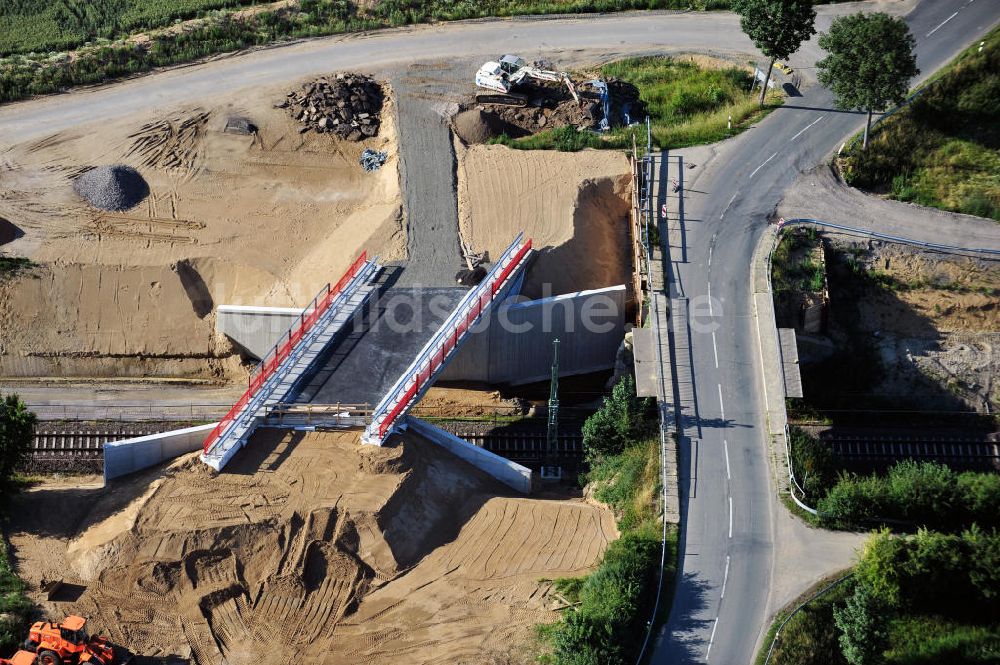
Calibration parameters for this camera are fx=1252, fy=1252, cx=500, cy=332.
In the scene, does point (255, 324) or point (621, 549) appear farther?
point (255, 324)

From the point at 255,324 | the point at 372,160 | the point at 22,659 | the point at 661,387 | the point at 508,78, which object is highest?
the point at 508,78

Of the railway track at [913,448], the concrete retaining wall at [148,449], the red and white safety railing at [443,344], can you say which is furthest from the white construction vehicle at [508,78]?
the concrete retaining wall at [148,449]

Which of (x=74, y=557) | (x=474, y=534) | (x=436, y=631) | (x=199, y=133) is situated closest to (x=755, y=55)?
(x=199, y=133)

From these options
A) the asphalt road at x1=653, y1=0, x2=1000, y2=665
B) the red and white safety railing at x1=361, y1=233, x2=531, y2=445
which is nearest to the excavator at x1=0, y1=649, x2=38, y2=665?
the red and white safety railing at x1=361, y1=233, x2=531, y2=445

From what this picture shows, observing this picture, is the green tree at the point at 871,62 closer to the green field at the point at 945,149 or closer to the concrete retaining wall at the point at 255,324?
the green field at the point at 945,149

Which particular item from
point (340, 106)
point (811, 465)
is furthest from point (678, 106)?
point (811, 465)

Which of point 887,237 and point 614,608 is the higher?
point 887,237

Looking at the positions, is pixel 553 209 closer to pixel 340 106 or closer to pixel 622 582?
pixel 340 106
